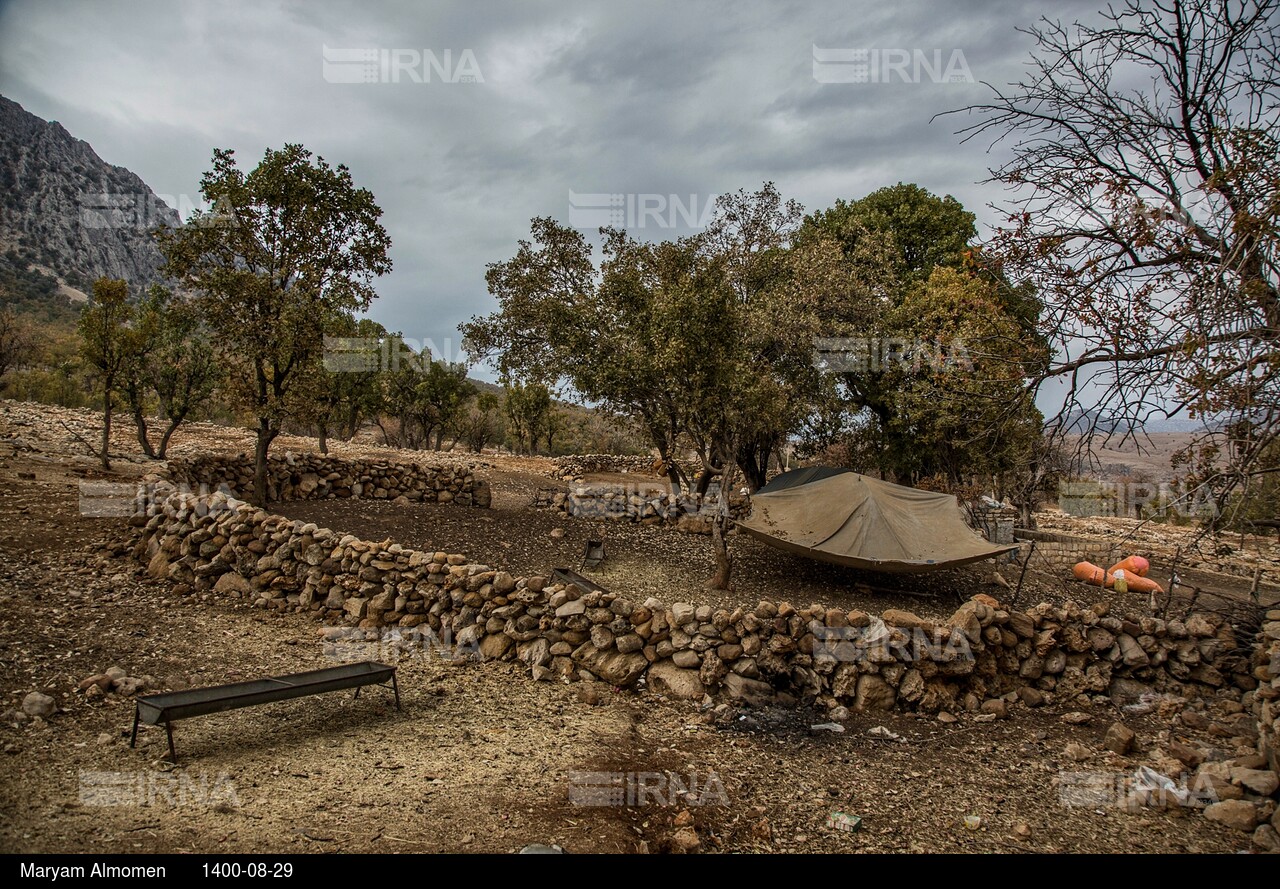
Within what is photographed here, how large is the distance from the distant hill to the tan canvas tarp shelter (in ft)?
171

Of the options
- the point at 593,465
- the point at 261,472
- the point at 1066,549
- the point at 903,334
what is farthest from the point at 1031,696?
the point at 593,465

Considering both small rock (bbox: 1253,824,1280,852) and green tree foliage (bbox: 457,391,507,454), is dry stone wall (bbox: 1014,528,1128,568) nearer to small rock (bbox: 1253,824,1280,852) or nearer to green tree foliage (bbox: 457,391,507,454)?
small rock (bbox: 1253,824,1280,852)

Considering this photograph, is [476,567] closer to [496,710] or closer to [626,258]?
[496,710]

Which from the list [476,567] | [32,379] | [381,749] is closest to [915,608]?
[476,567]

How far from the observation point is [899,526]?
10086 mm

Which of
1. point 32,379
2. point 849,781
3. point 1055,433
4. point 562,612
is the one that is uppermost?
point 32,379

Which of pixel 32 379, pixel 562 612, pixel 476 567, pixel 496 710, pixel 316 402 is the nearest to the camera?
pixel 496 710

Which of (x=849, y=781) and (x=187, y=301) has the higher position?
(x=187, y=301)

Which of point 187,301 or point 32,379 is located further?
point 32,379

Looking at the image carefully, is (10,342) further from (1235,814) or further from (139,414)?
(1235,814)

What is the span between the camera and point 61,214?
58406 millimetres

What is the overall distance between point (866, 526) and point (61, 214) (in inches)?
3034

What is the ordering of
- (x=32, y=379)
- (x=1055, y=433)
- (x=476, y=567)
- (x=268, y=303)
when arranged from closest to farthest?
(x=1055, y=433)
(x=476, y=567)
(x=268, y=303)
(x=32, y=379)

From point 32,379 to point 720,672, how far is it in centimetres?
3146
